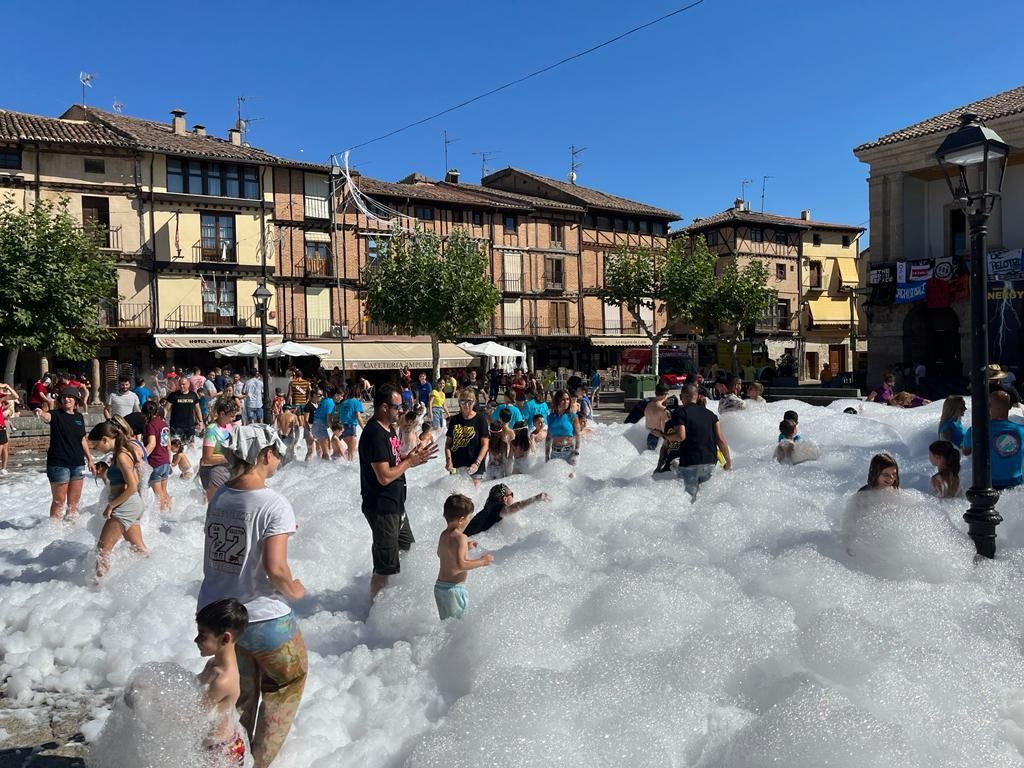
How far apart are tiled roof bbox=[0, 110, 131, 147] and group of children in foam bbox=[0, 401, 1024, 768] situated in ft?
84.3

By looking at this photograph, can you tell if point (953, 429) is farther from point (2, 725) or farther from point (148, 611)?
point (2, 725)

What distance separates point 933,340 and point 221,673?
26464mm

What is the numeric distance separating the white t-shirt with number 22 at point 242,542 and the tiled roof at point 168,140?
31.0 m

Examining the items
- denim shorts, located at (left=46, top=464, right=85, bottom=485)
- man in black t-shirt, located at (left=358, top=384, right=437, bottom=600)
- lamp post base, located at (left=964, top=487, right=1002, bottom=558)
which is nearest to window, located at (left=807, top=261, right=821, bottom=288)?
lamp post base, located at (left=964, top=487, right=1002, bottom=558)

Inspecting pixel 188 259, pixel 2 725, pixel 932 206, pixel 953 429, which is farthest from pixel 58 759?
pixel 188 259

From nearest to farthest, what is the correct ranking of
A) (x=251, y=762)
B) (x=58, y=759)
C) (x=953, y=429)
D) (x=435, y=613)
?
1. (x=251, y=762)
2. (x=58, y=759)
3. (x=435, y=613)
4. (x=953, y=429)

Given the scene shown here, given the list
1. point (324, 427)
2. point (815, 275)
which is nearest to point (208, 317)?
point (324, 427)

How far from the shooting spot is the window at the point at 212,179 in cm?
3250

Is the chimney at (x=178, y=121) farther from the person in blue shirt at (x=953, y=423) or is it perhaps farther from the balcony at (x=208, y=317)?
the person in blue shirt at (x=953, y=423)

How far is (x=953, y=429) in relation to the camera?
26.5 feet

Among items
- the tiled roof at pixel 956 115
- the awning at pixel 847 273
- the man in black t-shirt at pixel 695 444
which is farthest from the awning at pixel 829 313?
the man in black t-shirt at pixel 695 444


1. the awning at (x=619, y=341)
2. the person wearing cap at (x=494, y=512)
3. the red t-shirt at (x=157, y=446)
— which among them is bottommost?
the person wearing cap at (x=494, y=512)

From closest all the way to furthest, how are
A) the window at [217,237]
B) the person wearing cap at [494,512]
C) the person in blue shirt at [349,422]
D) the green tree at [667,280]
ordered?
the person wearing cap at [494,512] < the person in blue shirt at [349,422] < the green tree at [667,280] < the window at [217,237]

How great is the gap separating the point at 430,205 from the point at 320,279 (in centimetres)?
640
